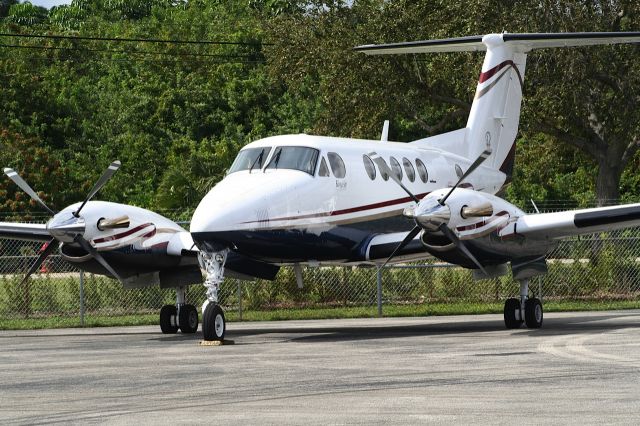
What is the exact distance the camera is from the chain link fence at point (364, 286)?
27328 millimetres

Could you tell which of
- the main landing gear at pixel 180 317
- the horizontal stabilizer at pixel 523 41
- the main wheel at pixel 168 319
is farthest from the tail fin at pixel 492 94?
the main wheel at pixel 168 319

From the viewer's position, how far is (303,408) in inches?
405

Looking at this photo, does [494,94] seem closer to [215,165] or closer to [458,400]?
[458,400]

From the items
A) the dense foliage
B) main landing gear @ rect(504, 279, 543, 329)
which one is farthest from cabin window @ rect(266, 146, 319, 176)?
the dense foliage

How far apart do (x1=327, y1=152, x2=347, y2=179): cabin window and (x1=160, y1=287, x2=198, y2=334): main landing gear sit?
4.14 metres

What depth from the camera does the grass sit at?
83.4 feet

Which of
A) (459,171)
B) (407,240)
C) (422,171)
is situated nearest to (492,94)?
(459,171)

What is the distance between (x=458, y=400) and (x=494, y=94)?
1462 centimetres

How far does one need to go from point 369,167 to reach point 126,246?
4615 mm

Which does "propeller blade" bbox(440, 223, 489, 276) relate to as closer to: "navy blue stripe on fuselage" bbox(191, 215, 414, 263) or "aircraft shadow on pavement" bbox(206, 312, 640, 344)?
"aircraft shadow on pavement" bbox(206, 312, 640, 344)

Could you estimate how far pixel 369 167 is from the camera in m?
20.5

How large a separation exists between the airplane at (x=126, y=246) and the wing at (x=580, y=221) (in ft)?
14.7

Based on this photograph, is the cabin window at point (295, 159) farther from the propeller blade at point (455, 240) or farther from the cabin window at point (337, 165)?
the propeller blade at point (455, 240)

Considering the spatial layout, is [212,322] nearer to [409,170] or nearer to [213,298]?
[213,298]
